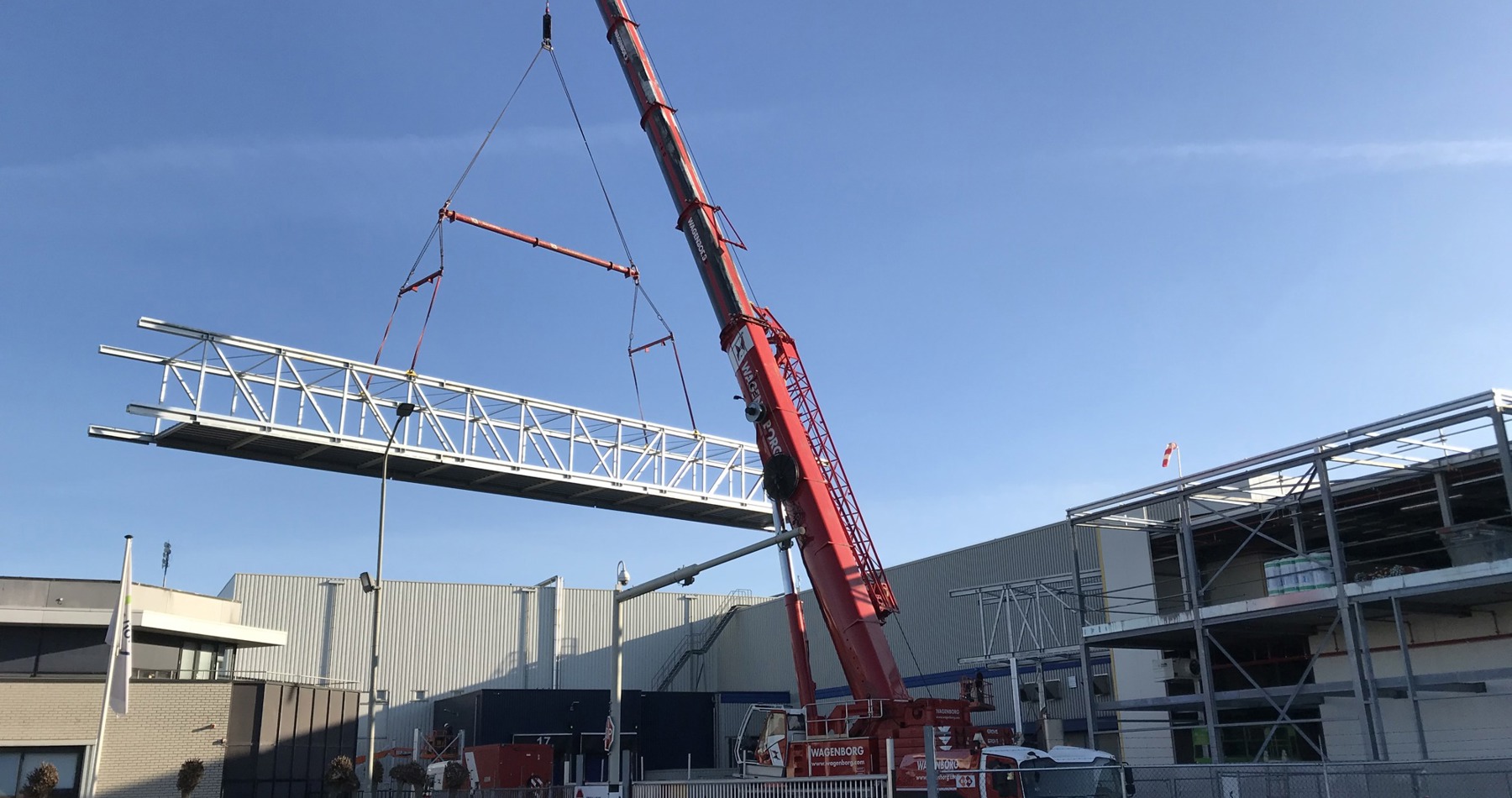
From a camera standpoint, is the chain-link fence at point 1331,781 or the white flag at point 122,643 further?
the white flag at point 122,643

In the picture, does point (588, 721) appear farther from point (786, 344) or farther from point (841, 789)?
point (841, 789)

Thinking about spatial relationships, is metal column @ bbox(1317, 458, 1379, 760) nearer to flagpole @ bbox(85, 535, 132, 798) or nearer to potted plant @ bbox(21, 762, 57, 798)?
flagpole @ bbox(85, 535, 132, 798)

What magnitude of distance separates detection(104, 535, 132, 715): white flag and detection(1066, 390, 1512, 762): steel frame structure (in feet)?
70.4

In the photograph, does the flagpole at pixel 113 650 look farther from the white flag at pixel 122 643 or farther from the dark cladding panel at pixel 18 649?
the dark cladding panel at pixel 18 649

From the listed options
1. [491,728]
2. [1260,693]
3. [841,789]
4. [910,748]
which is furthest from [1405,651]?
[491,728]

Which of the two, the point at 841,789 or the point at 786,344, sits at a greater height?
the point at 786,344

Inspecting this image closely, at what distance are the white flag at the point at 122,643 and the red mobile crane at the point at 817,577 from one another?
14135mm

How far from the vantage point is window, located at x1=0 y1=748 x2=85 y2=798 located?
29266mm

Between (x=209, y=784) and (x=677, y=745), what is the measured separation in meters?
24.2

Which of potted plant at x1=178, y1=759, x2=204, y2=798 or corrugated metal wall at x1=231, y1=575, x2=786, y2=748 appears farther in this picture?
corrugated metal wall at x1=231, y1=575, x2=786, y2=748

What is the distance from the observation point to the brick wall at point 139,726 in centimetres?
2978

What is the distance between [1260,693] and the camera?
72.8 feet

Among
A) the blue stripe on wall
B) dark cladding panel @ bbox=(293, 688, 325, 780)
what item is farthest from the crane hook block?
dark cladding panel @ bbox=(293, 688, 325, 780)

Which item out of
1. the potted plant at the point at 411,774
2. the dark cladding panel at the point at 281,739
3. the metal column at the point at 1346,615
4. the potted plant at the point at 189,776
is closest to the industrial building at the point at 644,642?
the potted plant at the point at 411,774
